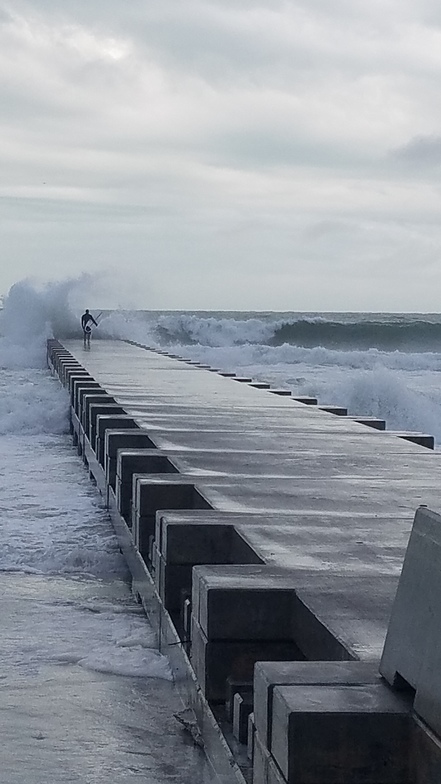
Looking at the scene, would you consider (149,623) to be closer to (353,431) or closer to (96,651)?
(96,651)

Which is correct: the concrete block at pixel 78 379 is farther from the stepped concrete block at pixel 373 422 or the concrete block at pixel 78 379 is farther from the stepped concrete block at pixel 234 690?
the stepped concrete block at pixel 234 690

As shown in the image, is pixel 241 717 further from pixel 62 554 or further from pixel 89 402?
pixel 89 402

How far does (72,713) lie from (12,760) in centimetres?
53

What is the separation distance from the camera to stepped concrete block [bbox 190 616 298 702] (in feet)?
11.1

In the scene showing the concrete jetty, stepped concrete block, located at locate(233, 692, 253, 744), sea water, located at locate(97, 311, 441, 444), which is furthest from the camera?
sea water, located at locate(97, 311, 441, 444)

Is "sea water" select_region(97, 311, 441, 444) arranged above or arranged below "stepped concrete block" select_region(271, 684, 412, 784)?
below

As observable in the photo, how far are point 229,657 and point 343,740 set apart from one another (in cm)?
120

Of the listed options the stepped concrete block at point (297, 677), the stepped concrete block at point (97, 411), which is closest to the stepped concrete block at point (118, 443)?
the stepped concrete block at point (97, 411)

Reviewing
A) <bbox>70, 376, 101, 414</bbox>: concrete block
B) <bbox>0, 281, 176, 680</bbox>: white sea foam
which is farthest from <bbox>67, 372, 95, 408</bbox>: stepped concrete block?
<bbox>0, 281, 176, 680</bbox>: white sea foam

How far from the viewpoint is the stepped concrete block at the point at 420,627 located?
87.4 inches

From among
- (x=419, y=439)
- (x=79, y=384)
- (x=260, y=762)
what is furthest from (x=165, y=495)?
(x=79, y=384)

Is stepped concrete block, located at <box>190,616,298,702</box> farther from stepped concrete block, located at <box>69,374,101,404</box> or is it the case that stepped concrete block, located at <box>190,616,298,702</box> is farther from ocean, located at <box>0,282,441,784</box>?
stepped concrete block, located at <box>69,374,101,404</box>

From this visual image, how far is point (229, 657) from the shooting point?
11.5 feet

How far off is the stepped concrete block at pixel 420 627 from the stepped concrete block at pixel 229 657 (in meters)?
0.87
